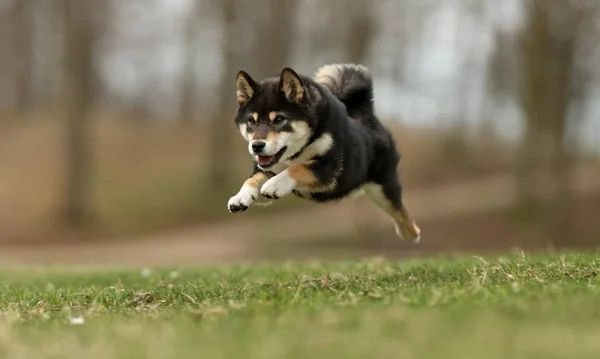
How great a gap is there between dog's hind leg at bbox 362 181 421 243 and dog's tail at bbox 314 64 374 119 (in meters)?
0.80

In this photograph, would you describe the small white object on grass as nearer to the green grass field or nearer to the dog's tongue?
the green grass field

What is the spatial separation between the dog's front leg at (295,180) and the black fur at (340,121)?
12 mm

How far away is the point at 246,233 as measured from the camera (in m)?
27.2

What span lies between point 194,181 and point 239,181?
6.93ft

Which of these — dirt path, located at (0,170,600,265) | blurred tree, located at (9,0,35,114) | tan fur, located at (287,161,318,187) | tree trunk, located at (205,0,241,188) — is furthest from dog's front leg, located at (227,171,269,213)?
blurred tree, located at (9,0,35,114)

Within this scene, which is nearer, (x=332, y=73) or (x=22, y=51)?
(x=332, y=73)

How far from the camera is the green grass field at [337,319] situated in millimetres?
3676

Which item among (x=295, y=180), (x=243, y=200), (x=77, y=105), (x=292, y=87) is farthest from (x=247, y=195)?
(x=77, y=105)

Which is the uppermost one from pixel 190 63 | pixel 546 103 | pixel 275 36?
pixel 275 36

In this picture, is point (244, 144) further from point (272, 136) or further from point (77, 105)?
point (272, 136)

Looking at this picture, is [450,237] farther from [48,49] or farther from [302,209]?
[48,49]

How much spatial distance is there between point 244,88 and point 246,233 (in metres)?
20.4

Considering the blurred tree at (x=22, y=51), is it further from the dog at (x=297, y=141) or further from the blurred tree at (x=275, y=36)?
the dog at (x=297, y=141)

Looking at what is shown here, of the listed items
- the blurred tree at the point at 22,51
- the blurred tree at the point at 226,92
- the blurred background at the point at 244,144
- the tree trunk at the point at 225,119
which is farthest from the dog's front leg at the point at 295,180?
the blurred tree at the point at 22,51
